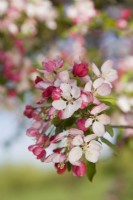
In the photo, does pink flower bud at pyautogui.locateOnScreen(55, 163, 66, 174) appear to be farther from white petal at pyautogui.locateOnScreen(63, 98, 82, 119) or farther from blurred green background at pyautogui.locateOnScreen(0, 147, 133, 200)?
blurred green background at pyautogui.locateOnScreen(0, 147, 133, 200)

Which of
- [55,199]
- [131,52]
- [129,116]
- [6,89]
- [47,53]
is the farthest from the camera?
[55,199]

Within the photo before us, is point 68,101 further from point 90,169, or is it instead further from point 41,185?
point 41,185

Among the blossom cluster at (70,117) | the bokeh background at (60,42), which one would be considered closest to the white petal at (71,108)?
the blossom cluster at (70,117)

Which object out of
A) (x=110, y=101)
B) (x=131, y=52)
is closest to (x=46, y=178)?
(x=131, y=52)

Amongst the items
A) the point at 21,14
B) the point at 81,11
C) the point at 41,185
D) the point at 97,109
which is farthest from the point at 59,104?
the point at 41,185

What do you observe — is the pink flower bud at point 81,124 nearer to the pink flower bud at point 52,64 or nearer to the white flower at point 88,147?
the white flower at point 88,147

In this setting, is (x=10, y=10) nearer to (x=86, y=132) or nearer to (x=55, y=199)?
(x=86, y=132)
